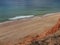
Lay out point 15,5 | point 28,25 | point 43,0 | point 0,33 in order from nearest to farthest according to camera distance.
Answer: point 0,33 → point 28,25 → point 15,5 → point 43,0

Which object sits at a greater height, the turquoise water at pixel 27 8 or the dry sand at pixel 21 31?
the dry sand at pixel 21 31

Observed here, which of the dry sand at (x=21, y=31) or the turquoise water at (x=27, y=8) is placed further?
the turquoise water at (x=27, y=8)

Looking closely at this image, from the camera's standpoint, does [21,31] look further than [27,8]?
No

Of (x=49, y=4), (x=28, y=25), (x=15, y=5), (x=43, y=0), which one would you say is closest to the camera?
(x=28, y=25)

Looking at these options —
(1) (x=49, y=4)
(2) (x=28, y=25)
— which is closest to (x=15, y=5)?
(1) (x=49, y=4)

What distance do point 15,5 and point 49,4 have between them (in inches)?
20.8

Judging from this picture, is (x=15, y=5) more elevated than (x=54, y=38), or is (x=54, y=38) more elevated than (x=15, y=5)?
(x=54, y=38)

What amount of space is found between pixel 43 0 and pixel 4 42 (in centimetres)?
187

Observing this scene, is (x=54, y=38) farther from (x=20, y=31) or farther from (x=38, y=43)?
(x=20, y=31)

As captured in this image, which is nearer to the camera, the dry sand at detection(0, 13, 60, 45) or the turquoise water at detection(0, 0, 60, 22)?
the dry sand at detection(0, 13, 60, 45)

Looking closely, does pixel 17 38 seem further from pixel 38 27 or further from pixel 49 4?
pixel 49 4

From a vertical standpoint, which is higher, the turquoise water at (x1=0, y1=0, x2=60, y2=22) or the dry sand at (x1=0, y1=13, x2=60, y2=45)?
the dry sand at (x1=0, y1=13, x2=60, y2=45)

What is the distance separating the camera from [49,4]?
2.66 metres

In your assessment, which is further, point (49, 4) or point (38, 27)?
point (49, 4)
